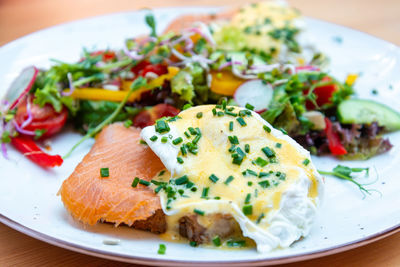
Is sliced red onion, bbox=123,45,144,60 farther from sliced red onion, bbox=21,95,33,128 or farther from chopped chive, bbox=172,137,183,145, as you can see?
chopped chive, bbox=172,137,183,145

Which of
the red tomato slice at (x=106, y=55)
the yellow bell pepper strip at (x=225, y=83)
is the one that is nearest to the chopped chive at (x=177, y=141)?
the yellow bell pepper strip at (x=225, y=83)

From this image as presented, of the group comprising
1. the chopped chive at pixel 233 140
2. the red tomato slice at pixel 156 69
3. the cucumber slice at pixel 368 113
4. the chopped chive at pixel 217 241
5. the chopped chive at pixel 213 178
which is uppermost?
the chopped chive at pixel 233 140

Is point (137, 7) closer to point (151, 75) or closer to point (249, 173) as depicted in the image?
point (151, 75)

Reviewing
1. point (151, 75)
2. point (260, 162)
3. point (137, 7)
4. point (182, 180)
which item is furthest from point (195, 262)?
point (137, 7)

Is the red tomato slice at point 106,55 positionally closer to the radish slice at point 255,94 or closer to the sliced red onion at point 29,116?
the sliced red onion at point 29,116

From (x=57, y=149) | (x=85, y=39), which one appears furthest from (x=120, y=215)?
(x=85, y=39)

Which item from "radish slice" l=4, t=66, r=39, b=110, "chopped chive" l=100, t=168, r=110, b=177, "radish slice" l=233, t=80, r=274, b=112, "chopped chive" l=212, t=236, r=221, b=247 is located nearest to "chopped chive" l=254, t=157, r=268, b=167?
"chopped chive" l=212, t=236, r=221, b=247
